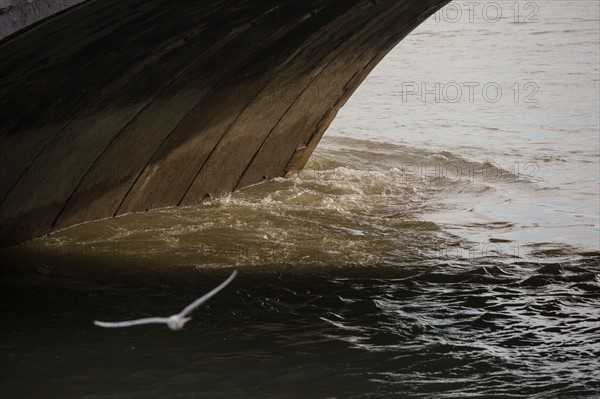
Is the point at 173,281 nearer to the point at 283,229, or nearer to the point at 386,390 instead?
the point at 283,229

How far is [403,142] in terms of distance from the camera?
516 inches

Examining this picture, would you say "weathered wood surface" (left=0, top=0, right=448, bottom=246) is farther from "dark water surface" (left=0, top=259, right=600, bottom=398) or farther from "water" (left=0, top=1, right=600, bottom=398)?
"dark water surface" (left=0, top=259, right=600, bottom=398)

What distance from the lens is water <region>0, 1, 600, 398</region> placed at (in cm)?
565

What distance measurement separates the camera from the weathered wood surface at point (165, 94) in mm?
6501

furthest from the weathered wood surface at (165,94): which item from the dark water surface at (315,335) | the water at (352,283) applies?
the dark water surface at (315,335)

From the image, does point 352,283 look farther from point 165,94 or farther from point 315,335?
point 165,94

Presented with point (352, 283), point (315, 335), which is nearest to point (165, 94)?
point (352, 283)

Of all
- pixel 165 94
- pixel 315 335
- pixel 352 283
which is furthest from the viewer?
pixel 165 94

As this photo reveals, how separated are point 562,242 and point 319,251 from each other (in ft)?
6.96

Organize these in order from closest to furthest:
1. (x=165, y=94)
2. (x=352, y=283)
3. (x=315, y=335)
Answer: (x=315, y=335), (x=352, y=283), (x=165, y=94)

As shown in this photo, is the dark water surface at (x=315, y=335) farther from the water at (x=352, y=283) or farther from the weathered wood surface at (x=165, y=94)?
the weathered wood surface at (x=165, y=94)

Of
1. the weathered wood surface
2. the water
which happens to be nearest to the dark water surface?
the water

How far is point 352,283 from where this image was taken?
7.40 m

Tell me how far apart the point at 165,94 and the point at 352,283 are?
6.91 ft
